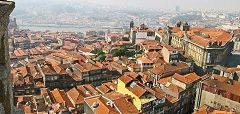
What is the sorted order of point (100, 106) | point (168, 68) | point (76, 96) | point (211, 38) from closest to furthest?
point (100, 106), point (76, 96), point (168, 68), point (211, 38)

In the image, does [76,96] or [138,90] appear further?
[76,96]

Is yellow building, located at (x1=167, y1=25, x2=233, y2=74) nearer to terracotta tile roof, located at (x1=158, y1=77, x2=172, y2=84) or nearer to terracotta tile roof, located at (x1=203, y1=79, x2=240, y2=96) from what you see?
terracotta tile roof, located at (x1=158, y1=77, x2=172, y2=84)

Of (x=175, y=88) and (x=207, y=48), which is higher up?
(x=207, y=48)

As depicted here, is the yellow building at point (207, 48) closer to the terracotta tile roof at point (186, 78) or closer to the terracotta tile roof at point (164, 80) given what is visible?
the terracotta tile roof at point (186, 78)

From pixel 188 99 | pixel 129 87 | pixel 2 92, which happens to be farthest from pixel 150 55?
pixel 2 92

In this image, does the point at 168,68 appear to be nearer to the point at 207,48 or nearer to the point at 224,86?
the point at 207,48

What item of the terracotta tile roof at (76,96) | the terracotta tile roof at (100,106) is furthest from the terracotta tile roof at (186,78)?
the terracotta tile roof at (76,96)

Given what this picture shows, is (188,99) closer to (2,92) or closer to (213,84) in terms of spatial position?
(213,84)

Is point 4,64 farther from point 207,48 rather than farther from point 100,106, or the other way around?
point 207,48

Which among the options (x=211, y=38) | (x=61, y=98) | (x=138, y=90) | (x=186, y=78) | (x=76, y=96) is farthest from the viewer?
(x=211, y=38)

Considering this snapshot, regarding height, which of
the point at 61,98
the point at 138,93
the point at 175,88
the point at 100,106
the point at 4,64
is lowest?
the point at 61,98

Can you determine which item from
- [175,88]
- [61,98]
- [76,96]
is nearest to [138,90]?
[175,88]
